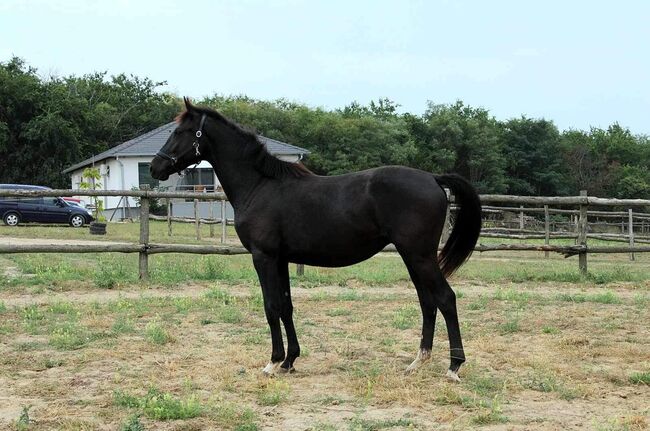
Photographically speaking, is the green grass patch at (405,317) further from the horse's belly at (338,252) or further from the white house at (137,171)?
the white house at (137,171)

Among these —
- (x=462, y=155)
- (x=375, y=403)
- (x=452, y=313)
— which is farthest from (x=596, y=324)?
(x=462, y=155)

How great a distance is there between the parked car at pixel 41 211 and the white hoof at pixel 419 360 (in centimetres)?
2111

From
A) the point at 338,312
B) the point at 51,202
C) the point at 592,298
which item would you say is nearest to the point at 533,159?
the point at 51,202

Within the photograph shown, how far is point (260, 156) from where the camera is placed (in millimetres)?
5789

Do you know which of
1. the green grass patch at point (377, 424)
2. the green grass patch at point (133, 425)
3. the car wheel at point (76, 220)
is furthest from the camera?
the car wheel at point (76, 220)

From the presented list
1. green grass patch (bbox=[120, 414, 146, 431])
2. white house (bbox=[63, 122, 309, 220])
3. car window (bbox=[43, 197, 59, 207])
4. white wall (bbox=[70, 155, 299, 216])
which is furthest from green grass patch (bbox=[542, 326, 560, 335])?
white wall (bbox=[70, 155, 299, 216])

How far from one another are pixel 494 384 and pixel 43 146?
1559 inches

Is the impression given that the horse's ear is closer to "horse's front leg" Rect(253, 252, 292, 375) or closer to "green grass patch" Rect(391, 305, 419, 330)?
"horse's front leg" Rect(253, 252, 292, 375)

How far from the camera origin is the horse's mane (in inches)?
226

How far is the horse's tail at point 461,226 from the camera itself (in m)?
5.49

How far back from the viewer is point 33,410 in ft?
14.0

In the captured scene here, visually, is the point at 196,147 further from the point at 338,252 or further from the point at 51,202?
the point at 51,202

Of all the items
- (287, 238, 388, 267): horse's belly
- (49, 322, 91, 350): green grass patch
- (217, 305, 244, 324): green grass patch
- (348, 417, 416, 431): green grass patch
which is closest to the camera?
(348, 417, 416, 431): green grass patch

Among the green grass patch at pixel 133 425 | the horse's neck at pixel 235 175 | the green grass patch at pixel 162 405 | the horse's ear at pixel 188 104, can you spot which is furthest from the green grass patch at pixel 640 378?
the horse's ear at pixel 188 104
